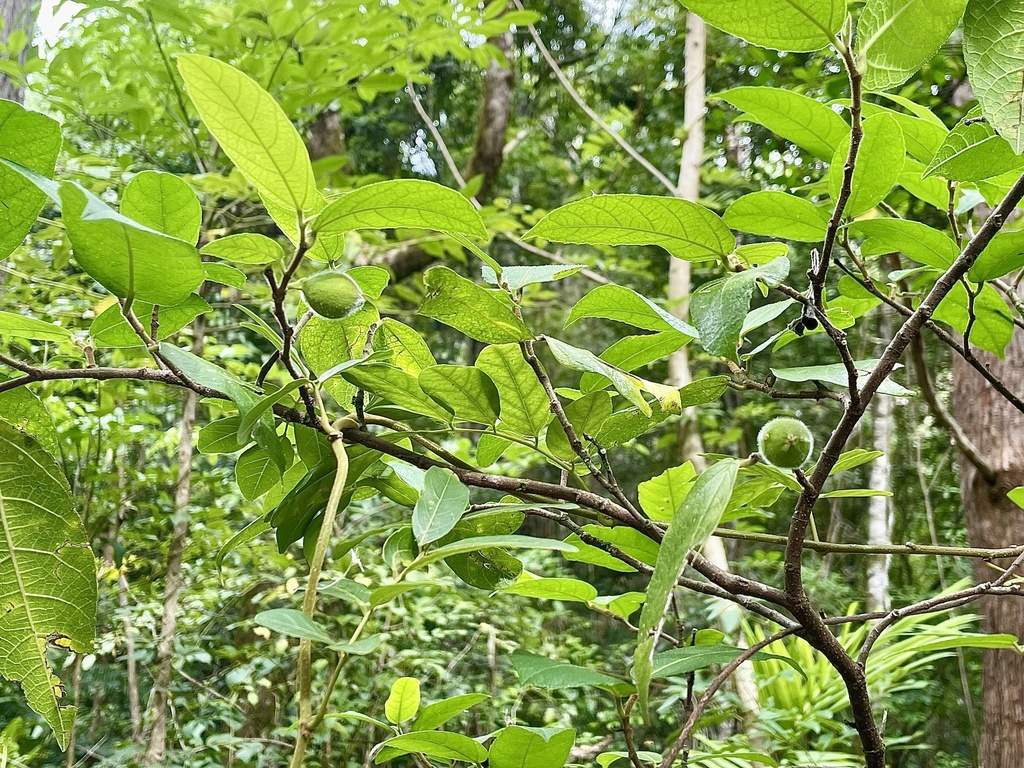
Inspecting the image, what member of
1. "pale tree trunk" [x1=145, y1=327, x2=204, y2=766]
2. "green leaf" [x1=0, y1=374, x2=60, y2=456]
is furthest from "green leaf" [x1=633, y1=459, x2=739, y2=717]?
"pale tree trunk" [x1=145, y1=327, x2=204, y2=766]

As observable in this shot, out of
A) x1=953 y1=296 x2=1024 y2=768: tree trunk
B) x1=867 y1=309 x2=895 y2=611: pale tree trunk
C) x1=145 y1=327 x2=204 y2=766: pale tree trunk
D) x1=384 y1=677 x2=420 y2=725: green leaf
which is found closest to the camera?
x1=384 y1=677 x2=420 y2=725: green leaf

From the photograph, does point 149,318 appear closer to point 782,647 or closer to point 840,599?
point 782,647

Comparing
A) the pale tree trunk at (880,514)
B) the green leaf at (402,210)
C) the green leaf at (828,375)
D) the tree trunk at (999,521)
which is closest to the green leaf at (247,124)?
the green leaf at (402,210)

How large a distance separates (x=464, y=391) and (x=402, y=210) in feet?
0.28

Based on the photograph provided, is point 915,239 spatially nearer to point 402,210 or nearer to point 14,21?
point 402,210

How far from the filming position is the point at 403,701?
38cm

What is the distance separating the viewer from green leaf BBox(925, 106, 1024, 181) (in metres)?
0.26

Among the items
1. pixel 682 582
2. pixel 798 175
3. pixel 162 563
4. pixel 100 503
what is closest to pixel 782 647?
pixel 798 175

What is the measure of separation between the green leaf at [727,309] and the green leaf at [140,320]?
0.19 m

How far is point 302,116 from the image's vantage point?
52.9 inches

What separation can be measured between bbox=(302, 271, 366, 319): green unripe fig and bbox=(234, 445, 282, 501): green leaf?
12 cm

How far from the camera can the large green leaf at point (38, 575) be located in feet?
0.93

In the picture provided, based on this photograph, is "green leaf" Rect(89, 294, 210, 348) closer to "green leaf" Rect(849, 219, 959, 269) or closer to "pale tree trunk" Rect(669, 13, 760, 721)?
"green leaf" Rect(849, 219, 959, 269)

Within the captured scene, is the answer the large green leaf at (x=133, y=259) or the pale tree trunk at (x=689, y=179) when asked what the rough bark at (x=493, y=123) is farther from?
the large green leaf at (x=133, y=259)
